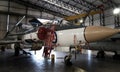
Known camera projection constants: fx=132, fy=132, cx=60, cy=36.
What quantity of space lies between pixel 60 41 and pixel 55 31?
638 millimetres

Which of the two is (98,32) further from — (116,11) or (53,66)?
(116,11)

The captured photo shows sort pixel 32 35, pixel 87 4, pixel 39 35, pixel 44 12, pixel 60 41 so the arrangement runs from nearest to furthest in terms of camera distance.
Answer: pixel 60 41 < pixel 39 35 < pixel 32 35 < pixel 87 4 < pixel 44 12

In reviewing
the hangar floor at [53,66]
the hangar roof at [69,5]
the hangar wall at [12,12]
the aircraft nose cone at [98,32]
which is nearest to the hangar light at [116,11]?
the hangar roof at [69,5]

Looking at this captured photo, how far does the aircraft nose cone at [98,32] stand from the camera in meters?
5.07

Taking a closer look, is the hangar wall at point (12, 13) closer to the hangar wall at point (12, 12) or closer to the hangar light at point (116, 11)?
the hangar wall at point (12, 12)

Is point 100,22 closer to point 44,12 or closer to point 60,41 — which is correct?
point 44,12

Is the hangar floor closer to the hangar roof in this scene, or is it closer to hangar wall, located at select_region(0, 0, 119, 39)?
the hangar roof

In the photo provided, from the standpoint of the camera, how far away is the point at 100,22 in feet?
67.4

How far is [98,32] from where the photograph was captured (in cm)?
512

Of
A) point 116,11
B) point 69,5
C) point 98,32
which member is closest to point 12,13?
point 69,5

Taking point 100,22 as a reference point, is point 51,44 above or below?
below

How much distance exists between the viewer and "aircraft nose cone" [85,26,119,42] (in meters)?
5.07

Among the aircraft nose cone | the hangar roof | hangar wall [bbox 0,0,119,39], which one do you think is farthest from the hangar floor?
hangar wall [bbox 0,0,119,39]

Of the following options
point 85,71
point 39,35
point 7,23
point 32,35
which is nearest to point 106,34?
point 85,71
